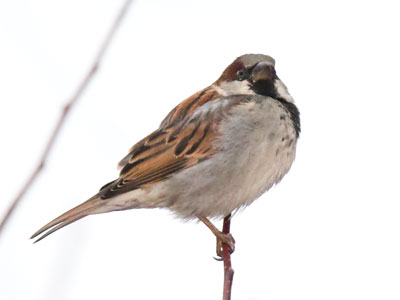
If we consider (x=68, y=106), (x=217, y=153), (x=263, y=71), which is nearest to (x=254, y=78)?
(x=263, y=71)

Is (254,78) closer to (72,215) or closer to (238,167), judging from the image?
(238,167)

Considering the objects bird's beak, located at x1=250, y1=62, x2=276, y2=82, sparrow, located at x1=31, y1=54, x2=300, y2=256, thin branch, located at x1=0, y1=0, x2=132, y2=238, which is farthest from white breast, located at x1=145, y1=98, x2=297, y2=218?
thin branch, located at x1=0, y1=0, x2=132, y2=238

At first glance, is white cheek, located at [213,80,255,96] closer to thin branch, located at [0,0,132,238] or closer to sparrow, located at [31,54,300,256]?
sparrow, located at [31,54,300,256]

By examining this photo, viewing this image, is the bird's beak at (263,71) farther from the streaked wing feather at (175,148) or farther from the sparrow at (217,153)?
the streaked wing feather at (175,148)

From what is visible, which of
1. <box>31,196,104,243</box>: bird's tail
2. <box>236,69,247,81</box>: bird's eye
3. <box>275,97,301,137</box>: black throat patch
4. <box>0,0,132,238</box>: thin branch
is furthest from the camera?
<box>236,69,247,81</box>: bird's eye

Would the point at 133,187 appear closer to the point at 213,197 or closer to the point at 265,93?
the point at 213,197

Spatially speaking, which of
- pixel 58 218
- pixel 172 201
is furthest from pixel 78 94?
pixel 172 201
